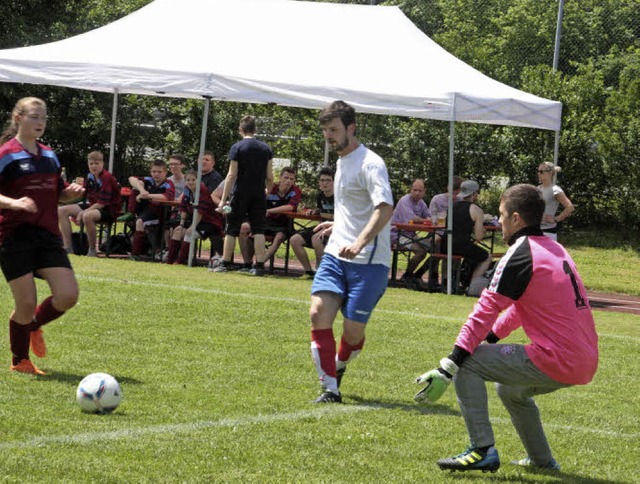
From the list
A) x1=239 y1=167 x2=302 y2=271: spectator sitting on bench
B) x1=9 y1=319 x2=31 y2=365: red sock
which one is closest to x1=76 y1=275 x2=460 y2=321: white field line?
x1=239 y1=167 x2=302 y2=271: spectator sitting on bench

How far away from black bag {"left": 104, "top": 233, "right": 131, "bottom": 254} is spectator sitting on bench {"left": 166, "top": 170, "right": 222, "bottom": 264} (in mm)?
1266

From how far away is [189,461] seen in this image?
6.00m

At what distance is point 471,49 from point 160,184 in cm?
1389

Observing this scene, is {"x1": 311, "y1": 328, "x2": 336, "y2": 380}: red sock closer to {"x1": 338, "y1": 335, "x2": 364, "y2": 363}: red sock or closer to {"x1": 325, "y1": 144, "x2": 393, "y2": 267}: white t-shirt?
{"x1": 338, "y1": 335, "x2": 364, "y2": 363}: red sock

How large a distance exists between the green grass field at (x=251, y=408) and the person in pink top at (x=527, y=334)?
1.19ft

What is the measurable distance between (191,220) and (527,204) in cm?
1212

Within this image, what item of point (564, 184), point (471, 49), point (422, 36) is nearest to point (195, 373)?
point (422, 36)

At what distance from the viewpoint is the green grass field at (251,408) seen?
602cm

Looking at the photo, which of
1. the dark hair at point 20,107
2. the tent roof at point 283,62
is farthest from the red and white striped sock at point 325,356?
the tent roof at point 283,62

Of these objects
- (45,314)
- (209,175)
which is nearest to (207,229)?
(209,175)

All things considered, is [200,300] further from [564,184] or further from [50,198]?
[564,184]

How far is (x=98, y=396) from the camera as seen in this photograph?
280 inches

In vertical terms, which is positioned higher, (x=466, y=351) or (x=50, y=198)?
(x=50, y=198)

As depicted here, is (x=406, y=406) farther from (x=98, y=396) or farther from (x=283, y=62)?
(x=283, y=62)
